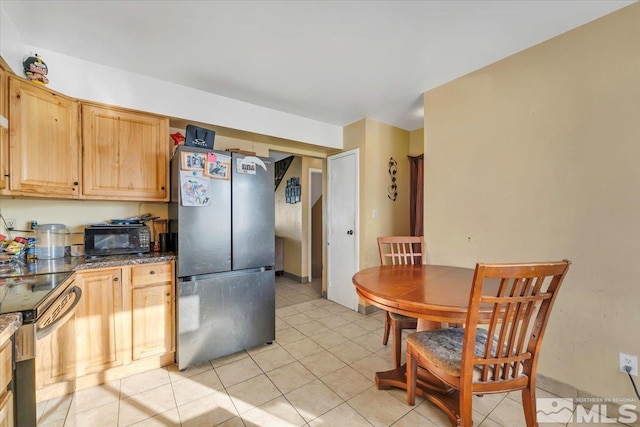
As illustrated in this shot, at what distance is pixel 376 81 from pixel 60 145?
265 centimetres

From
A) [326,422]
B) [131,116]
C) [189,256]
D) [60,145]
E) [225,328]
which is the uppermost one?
[131,116]

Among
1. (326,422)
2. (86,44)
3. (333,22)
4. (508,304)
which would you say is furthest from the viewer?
(86,44)

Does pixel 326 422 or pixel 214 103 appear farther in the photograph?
pixel 214 103

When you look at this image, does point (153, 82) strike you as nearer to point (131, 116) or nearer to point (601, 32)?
point (131, 116)

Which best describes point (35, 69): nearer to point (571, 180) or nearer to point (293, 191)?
point (293, 191)

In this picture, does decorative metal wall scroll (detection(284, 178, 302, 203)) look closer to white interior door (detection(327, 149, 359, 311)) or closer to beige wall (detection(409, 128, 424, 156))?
white interior door (detection(327, 149, 359, 311))

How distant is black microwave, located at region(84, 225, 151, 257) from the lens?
211 cm

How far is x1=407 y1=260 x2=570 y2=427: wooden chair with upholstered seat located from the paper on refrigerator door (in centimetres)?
195

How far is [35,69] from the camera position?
6.13 feet

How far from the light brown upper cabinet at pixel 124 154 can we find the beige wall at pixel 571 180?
110 inches

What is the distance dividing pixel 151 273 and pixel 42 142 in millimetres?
1204

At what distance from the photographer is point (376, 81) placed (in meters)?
2.47

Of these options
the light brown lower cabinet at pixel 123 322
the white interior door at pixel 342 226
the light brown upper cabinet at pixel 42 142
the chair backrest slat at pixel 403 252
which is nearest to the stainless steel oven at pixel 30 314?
the light brown lower cabinet at pixel 123 322

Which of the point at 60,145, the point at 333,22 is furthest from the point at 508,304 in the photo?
the point at 60,145
